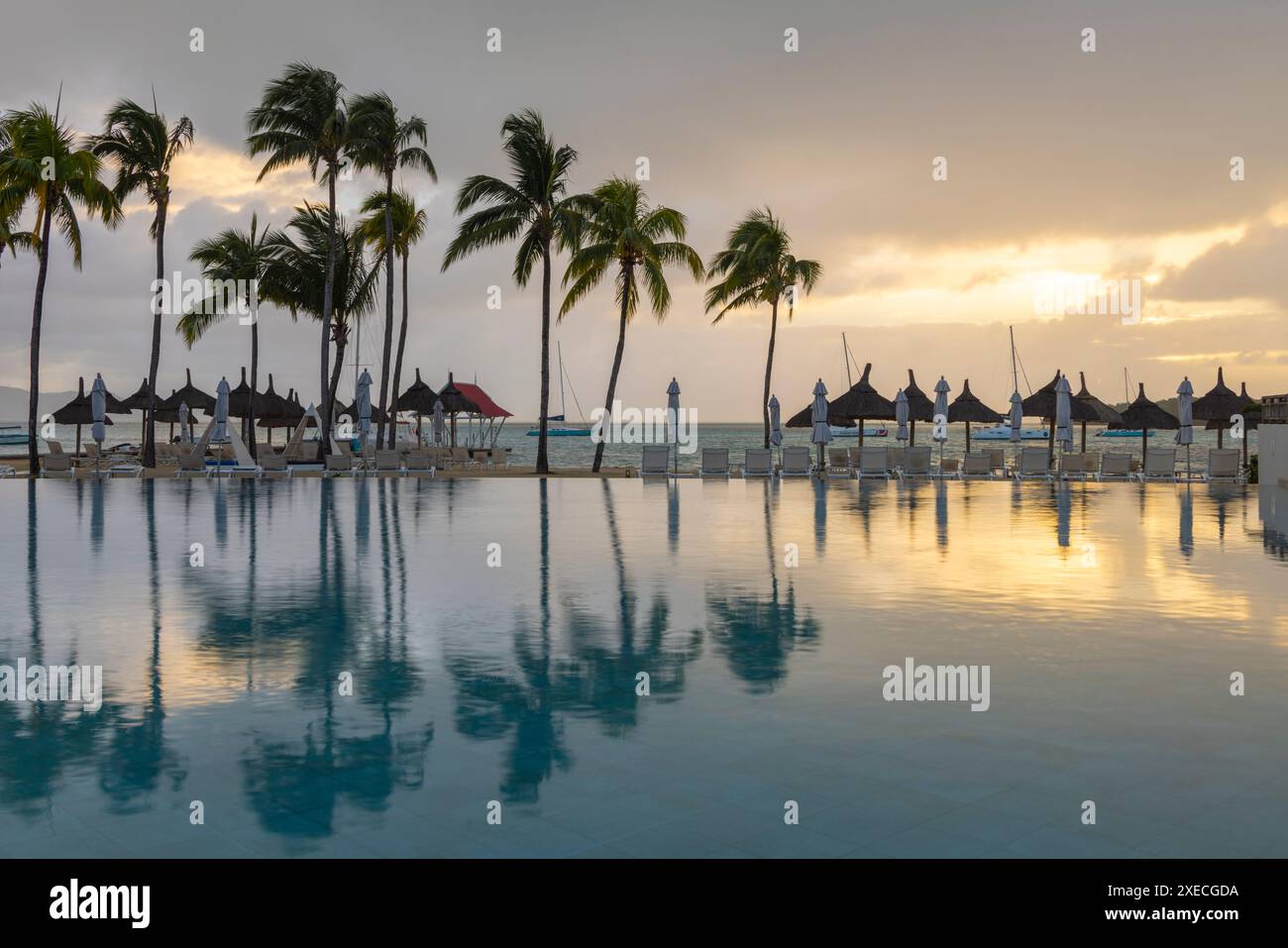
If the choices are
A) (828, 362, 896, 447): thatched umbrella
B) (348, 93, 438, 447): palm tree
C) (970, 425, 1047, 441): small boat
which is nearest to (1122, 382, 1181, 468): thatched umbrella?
(828, 362, 896, 447): thatched umbrella

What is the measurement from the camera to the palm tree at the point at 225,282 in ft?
126

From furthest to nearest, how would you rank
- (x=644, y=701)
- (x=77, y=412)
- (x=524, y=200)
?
(x=77, y=412) < (x=524, y=200) < (x=644, y=701)

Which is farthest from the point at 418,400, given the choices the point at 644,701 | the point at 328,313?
the point at 644,701

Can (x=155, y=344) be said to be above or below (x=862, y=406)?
above

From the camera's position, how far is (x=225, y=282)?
3894 centimetres

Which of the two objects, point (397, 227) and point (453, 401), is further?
point (453, 401)

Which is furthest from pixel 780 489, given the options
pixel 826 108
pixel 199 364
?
pixel 199 364

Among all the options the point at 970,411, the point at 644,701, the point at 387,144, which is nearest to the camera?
the point at 644,701

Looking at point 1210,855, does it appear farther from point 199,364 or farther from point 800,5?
point 199,364

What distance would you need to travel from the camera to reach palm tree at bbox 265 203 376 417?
35.2 meters

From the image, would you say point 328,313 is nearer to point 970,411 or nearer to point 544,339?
point 544,339

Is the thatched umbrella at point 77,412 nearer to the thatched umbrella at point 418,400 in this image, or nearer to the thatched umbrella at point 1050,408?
the thatched umbrella at point 418,400

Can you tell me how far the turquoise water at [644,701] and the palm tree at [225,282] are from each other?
91.3 feet

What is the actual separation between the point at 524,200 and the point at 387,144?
544 centimetres
